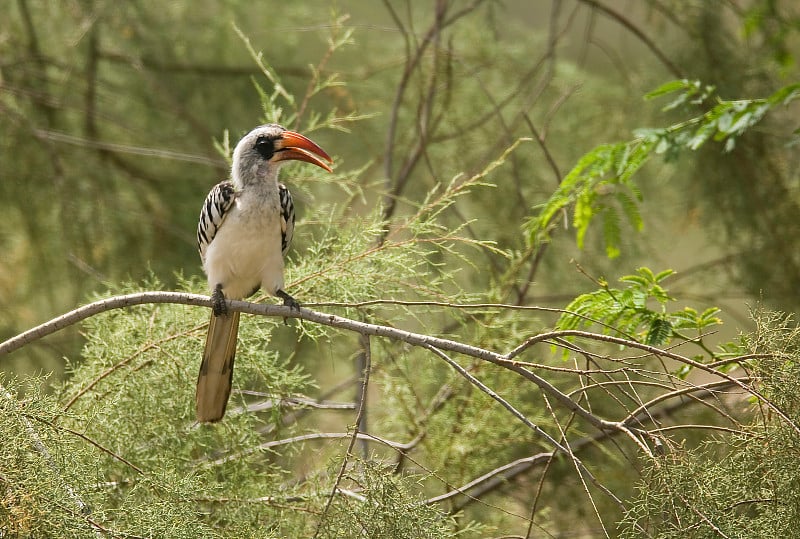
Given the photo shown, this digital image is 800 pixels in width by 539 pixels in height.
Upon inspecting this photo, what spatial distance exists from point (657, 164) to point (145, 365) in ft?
8.69

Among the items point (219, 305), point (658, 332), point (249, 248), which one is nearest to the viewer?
point (658, 332)

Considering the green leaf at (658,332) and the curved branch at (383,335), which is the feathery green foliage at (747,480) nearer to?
the curved branch at (383,335)

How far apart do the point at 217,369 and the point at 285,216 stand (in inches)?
18.9

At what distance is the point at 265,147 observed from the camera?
202 centimetres

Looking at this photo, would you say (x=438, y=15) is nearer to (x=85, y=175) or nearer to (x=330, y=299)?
(x=330, y=299)

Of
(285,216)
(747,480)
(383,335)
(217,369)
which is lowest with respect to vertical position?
(747,480)

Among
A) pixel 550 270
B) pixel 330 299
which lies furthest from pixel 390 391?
pixel 550 270

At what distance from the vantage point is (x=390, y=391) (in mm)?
2314

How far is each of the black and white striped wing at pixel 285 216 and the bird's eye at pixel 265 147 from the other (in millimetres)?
117

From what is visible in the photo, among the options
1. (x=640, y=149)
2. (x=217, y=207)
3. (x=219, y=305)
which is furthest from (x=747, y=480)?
(x=217, y=207)

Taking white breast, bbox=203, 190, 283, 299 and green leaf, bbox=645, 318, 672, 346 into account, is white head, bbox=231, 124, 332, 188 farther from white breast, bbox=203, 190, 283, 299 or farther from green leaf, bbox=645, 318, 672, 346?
green leaf, bbox=645, 318, 672, 346

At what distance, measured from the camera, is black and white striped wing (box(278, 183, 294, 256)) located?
83.2 inches

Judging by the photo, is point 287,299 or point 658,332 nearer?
point 658,332

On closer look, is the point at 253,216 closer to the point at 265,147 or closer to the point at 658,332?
the point at 265,147
